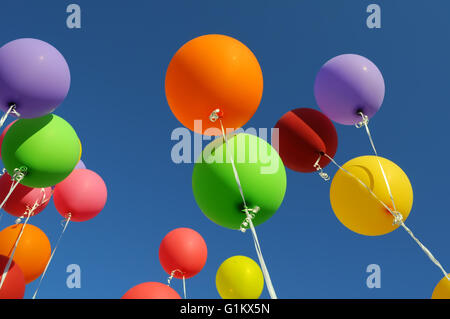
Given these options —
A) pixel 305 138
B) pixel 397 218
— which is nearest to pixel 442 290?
pixel 397 218

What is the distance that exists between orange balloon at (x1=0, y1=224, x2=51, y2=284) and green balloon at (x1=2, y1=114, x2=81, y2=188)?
2.58 feet

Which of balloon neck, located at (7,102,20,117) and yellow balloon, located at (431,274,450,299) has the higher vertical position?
balloon neck, located at (7,102,20,117)

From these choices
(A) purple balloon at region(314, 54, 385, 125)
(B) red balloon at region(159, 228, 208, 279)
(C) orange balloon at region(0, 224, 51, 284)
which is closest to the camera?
(C) orange balloon at region(0, 224, 51, 284)

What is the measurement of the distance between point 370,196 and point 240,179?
1664 millimetres

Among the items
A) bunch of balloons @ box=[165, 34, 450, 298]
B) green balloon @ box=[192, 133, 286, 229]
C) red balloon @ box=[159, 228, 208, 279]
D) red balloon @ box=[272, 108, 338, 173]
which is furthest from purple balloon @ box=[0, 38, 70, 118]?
red balloon @ box=[159, 228, 208, 279]

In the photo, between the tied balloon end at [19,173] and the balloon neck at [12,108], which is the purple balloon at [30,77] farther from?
the tied balloon end at [19,173]

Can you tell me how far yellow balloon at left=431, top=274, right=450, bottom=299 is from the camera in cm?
300

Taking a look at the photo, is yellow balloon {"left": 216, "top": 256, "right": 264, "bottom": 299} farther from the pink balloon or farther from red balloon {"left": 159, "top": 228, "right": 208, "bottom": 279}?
the pink balloon

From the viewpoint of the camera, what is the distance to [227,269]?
503 cm

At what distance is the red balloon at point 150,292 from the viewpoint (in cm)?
217

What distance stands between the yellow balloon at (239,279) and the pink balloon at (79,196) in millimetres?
2283

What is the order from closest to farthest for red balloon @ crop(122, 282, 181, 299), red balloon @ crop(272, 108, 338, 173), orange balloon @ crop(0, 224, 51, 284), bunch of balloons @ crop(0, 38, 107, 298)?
red balloon @ crop(122, 282, 181, 299)
bunch of balloons @ crop(0, 38, 107, 298)
orange balloon @ crop(0, 224, 51, 284)
red balloon @ crop(272, 108, 338, 173)

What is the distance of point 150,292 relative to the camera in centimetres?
219
